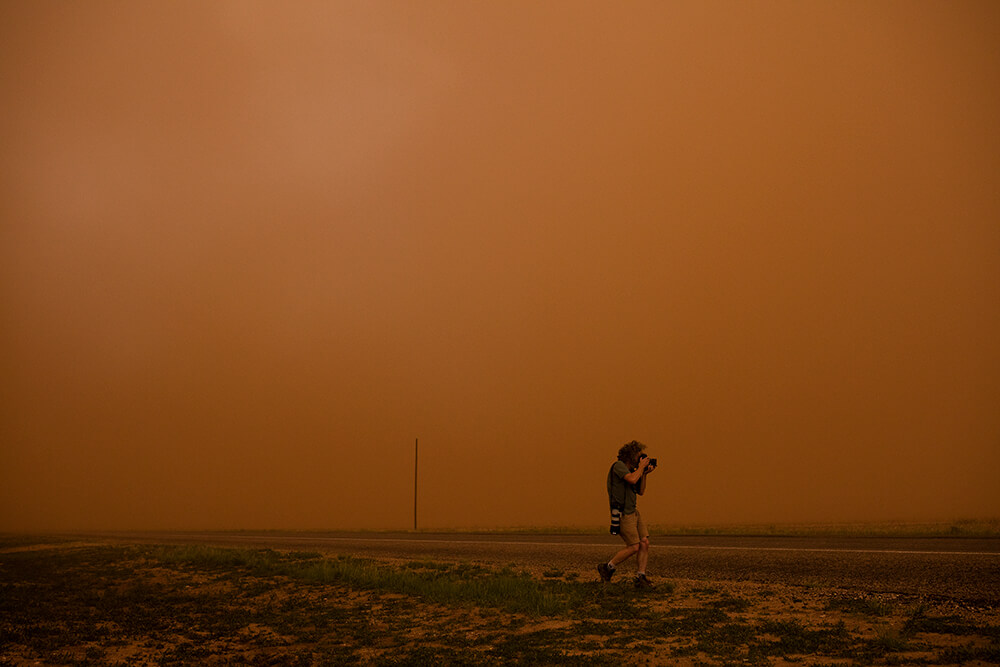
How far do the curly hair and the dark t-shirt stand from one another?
86 mm

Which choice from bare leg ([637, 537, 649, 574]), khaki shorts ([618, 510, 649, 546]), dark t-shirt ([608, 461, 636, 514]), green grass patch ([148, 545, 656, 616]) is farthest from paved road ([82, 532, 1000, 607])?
dark t-shirt ([608, 461, 636, 514])

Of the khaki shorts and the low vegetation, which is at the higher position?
the khaki shorts

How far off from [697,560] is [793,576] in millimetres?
3435

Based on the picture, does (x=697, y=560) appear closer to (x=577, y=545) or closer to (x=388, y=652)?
(x=577, y=545)

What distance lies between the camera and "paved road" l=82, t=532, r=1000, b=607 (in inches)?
446

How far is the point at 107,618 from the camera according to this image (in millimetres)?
14211

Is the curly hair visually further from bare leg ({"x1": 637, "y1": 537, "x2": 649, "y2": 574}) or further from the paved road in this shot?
the paved road

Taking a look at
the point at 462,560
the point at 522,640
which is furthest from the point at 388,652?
the point at 462,560

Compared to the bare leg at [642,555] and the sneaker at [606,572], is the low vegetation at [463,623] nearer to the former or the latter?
the sneaker at [606,572]

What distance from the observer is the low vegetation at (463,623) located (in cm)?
808

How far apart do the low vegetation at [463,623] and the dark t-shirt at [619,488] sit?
49.6 inches

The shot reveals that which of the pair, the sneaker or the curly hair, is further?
the sneaker

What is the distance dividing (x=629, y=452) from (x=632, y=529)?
1069 millimetres

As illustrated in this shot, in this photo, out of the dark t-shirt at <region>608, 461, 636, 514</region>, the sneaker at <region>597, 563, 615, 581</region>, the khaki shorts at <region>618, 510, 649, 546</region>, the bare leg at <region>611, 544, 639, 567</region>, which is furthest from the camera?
the sneaker at <region>597, 563, 615, 581</region>
